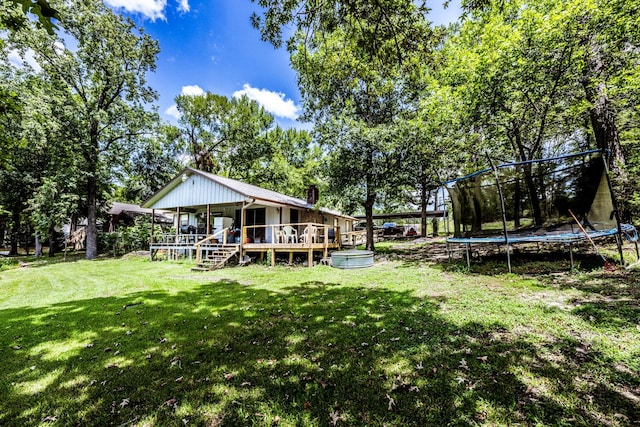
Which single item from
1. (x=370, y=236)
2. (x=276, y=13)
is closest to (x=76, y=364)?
(x=276, y=13)

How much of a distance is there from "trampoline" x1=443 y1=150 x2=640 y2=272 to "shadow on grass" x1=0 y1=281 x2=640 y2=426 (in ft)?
16.7

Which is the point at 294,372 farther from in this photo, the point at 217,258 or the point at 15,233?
the point at 15,233

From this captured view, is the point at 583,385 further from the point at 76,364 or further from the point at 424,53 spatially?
the point at 76,364

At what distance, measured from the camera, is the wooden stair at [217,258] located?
11328mm

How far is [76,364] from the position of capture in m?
3.44

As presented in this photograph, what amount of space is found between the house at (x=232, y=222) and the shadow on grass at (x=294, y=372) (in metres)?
7.01

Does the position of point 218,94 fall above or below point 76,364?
above

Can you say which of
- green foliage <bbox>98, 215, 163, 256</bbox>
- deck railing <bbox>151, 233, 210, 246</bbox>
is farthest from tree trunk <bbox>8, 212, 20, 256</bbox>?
deck railing <bbox>151, 233, 210, 246</bbox>

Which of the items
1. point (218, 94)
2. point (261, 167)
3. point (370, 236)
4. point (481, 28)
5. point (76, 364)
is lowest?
point (76, 364)

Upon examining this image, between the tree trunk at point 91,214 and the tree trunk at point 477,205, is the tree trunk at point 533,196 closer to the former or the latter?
the tree trunk at point 477,205

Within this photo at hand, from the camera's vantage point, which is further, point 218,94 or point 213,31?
point 218,94

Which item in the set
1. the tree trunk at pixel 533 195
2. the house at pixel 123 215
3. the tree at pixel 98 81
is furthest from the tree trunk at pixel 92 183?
the tree trunk at pixel 533 195

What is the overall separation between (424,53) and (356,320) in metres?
5.21

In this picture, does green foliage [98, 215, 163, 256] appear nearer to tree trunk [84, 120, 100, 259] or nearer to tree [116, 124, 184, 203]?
tree trunk [84, 120, 100, 259]
